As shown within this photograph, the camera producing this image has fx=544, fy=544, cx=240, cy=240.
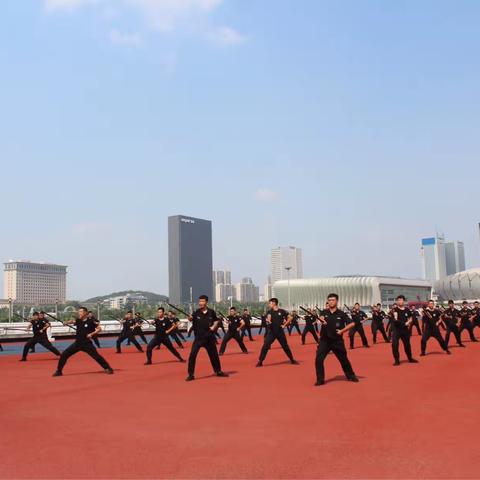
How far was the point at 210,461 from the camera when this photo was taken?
533 cm

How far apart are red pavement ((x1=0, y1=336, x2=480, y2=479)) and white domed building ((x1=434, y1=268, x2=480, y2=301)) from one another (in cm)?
15795

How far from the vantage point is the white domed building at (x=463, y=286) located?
15690 centimetres

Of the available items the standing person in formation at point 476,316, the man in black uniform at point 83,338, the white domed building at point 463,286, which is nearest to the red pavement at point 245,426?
the man in black uniform at point 83,338

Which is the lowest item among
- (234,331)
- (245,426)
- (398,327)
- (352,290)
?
(245,426)

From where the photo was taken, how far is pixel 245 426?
271 inches

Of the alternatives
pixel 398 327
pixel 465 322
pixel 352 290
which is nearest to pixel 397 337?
pixel 398 327

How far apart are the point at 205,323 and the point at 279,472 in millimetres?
6987

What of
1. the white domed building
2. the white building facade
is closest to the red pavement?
the white building facade

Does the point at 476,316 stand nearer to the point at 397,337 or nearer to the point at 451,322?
the point at 451,322

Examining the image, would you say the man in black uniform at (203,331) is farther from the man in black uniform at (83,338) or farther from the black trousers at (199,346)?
the man in black uniform at (83,338)

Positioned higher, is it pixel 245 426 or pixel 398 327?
pixel 398 327

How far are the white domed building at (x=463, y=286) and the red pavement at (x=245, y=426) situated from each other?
158 metres

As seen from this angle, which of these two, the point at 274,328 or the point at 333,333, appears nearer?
the point at 333,333

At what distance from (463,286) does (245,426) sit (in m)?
166
